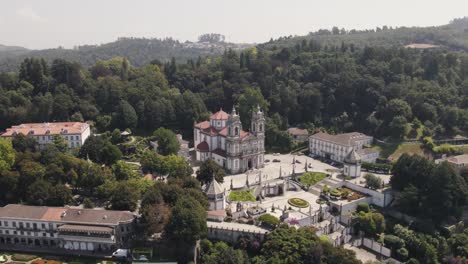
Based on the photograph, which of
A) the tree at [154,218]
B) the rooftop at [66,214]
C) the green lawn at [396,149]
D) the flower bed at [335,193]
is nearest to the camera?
the tree at [154,218]

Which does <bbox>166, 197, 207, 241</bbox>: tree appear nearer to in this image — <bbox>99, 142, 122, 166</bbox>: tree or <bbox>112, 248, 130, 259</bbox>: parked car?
<bbox>112, 248, 130, 259</bbox>: parked car

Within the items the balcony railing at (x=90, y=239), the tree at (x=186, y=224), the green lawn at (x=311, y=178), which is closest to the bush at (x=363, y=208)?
the green lawn at (x=311, y=178)

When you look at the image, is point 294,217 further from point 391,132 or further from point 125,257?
point 391,132

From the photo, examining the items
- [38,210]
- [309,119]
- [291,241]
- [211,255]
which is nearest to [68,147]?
[38,210]

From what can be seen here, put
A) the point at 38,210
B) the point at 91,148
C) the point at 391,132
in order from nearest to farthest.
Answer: the point at 38,210, the point at 91,148, the point at 391,132

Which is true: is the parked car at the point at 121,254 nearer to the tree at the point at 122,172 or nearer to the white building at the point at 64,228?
the white building at the point at 64,228

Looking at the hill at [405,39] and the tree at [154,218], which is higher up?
the hill at [405,39]
